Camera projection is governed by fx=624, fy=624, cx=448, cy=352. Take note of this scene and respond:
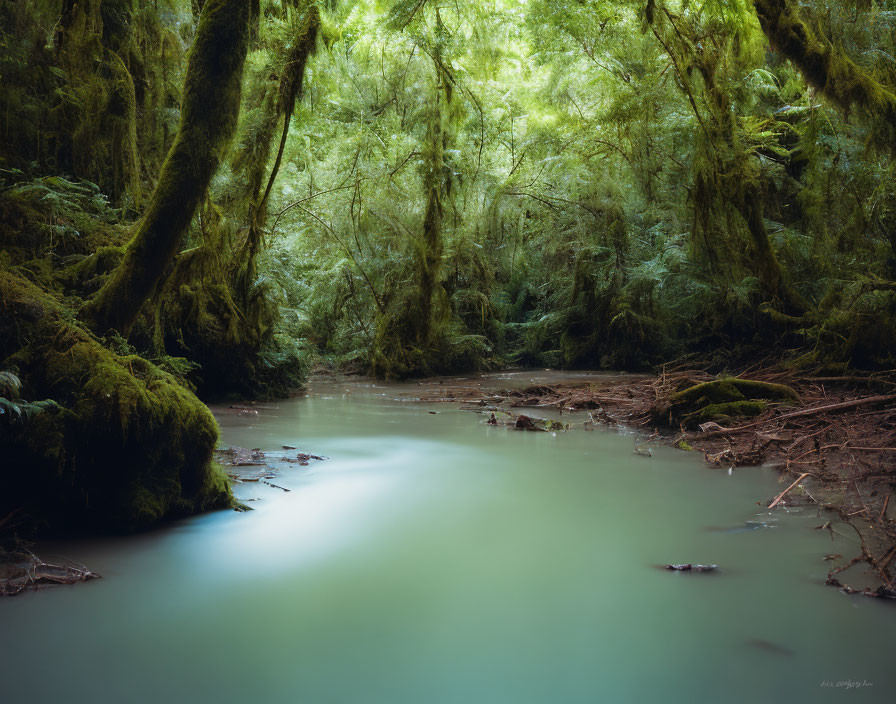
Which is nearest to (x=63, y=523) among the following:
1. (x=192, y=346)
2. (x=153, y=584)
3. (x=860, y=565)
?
(x=153, y=584)

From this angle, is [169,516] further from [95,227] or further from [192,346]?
[192,346]

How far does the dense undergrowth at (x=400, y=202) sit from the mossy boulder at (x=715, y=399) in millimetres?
1883

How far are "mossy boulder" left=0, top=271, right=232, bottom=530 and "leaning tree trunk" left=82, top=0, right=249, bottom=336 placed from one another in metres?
0.58

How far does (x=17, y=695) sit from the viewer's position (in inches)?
76.5

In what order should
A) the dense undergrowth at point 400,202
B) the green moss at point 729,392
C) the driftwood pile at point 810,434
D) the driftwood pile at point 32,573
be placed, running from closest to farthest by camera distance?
the driftwood pile at point 32,573 → the driftwood pile at point 810,434 → the dense undergrowth at point 400,202 → the green moss at point 729,392

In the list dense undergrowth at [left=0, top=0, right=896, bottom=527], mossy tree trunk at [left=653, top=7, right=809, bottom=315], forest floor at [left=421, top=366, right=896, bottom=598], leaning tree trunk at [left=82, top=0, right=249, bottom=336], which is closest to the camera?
forest floor at [left=421, top=366, right=896, bottom=598]

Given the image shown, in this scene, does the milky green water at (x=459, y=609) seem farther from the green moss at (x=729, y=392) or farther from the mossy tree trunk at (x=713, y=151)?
the mossy tree trunk at (x=713, y=151)

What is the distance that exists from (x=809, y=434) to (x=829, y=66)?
4399 millimetres

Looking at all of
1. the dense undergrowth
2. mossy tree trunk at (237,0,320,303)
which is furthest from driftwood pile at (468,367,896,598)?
mossy tree trunk at (237,0,320,303)

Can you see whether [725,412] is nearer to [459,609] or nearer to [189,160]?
[459,609]

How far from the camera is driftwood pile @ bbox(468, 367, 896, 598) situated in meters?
3.52

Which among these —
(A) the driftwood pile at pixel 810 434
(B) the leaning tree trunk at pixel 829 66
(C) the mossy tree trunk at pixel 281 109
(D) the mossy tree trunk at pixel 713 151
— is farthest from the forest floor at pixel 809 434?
(C) the mossy tree trunk at pixel 281 109

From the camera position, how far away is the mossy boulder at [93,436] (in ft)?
10.1

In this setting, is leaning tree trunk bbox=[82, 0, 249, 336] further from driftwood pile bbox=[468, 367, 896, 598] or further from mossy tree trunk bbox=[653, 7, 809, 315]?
mossy tree trunk bbox=[653, 7, 809, 315]
